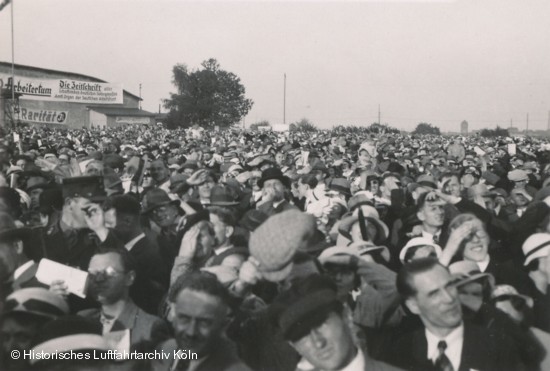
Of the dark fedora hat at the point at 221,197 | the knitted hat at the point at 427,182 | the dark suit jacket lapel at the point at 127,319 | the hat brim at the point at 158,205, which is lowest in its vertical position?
the dark suit jacket lapel at the point at 127,319

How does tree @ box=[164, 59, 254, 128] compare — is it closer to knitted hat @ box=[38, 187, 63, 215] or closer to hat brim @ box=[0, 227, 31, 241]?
knitted hat @ box=[38, 187, 63, 215]

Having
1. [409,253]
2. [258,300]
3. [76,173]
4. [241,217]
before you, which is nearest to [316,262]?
[258,300]

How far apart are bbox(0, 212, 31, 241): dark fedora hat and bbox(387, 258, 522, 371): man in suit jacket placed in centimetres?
238

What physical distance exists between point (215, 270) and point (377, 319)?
937mm

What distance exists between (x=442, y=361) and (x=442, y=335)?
0.40 ft

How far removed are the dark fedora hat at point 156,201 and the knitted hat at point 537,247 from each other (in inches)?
116

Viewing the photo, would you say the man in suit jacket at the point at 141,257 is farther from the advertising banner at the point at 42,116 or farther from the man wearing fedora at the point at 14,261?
the advertising banner at the point at 42,116

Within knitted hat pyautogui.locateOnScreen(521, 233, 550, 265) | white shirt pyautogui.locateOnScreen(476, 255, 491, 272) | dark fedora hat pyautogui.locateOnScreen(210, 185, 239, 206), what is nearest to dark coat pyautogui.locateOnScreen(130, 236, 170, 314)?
dark fedora hat pyautogui.locateOnScreen(210, 185, 239, 206)

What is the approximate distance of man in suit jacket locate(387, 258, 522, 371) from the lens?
262 centimetres

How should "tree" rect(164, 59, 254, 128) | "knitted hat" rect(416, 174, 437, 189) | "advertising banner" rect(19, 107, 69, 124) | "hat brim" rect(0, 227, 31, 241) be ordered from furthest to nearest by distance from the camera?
"tree" rect(164, 59, 254, 128), "advertising banner" rect(19, 107, 69, 124), "knitted hat" rect(416, 174, 437, 189), "hat brim" rect(0, 227, 31, 241)

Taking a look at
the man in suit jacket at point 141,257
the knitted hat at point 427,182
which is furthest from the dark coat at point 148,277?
the knitted hat at point 427,182

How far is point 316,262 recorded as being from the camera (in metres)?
2.96

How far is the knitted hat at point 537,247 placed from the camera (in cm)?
358

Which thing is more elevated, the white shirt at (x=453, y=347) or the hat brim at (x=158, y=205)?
the hat brim at (x=158, y=205)
